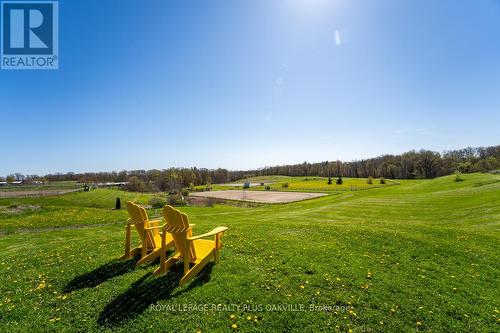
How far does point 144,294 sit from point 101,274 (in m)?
1.88

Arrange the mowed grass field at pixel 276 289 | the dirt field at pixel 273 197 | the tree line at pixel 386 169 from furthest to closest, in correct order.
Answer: the tree line at pixel 386 169
the dirt field at pixel 273 197
the mowed grass field at pixel 276 289

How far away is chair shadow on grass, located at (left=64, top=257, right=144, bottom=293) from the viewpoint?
18.7 feet

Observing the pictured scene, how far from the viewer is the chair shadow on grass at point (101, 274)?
18.7ft

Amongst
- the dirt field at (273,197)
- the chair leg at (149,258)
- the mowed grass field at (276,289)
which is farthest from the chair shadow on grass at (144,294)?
the dirt field at (273,197)

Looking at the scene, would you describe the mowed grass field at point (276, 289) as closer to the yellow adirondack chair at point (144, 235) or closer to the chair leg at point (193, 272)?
the chair leg at point (193, 272)

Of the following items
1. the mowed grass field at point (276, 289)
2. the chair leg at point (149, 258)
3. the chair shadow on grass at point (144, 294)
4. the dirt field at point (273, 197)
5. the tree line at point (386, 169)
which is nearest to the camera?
the mowed grass field at point (276, 289)

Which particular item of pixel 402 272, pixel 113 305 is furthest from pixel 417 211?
pixel 113 305

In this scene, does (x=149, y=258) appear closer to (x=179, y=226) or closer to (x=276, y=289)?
(x=179, y=226)

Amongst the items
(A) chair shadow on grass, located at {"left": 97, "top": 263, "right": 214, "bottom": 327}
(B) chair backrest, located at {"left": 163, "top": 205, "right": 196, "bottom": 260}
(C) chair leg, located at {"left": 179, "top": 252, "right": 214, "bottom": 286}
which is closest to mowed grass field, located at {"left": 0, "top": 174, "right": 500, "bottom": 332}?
(A) chair shadow on grass, located at {"left": 97, "top": 263, "right": 214, "bottom": 327}

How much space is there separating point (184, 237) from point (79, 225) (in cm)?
1682

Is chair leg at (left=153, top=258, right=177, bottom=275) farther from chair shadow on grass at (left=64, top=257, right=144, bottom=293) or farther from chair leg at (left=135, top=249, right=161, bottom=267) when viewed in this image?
chair shadow on grass at (left=64, top=257, right=144, bottom=293)

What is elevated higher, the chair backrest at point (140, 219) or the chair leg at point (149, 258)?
the chair backrest at point (140, 219)

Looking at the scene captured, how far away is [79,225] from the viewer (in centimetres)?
1827

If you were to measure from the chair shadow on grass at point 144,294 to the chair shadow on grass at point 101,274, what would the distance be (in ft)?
2.93
